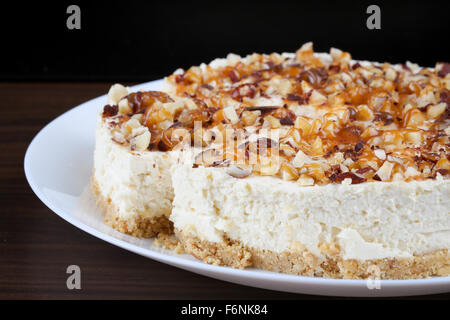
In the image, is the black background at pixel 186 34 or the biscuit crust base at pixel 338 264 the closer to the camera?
the biscuit crust base at pixel 338 264

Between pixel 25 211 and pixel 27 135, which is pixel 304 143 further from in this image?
pixel 27 135

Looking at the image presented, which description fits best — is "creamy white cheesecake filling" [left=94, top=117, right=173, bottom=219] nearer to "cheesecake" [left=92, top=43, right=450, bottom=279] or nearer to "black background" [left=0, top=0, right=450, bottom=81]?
"cheesecake" [left=92, top=43, right=450, bottom=279]

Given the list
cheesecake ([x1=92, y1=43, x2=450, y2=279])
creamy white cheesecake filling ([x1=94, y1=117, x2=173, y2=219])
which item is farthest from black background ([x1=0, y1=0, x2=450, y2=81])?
creamy white cheesecake filling ([x1=94, y1=117, x2=173, y2=219])

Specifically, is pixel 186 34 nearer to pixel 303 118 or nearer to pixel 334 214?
pixel 303 118

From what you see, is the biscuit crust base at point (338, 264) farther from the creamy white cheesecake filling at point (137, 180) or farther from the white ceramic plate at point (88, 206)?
the creamy white cheesecake filling at point (137, 180)

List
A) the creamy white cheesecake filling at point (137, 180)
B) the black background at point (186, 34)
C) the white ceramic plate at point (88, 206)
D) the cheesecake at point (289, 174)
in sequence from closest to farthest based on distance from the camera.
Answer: the white ceramic plate at point (88, 206)
the cheesecake at point (289, 174)
the creamy white cheesecake filling at point (137, 180)
the black background at point (186, 34)

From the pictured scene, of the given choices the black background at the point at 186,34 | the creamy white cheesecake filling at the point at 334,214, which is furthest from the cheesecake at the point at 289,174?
the black background at the point at 186,34

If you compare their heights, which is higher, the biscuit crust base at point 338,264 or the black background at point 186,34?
the black background at point 186,34

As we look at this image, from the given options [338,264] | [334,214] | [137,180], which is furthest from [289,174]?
[137,180]
